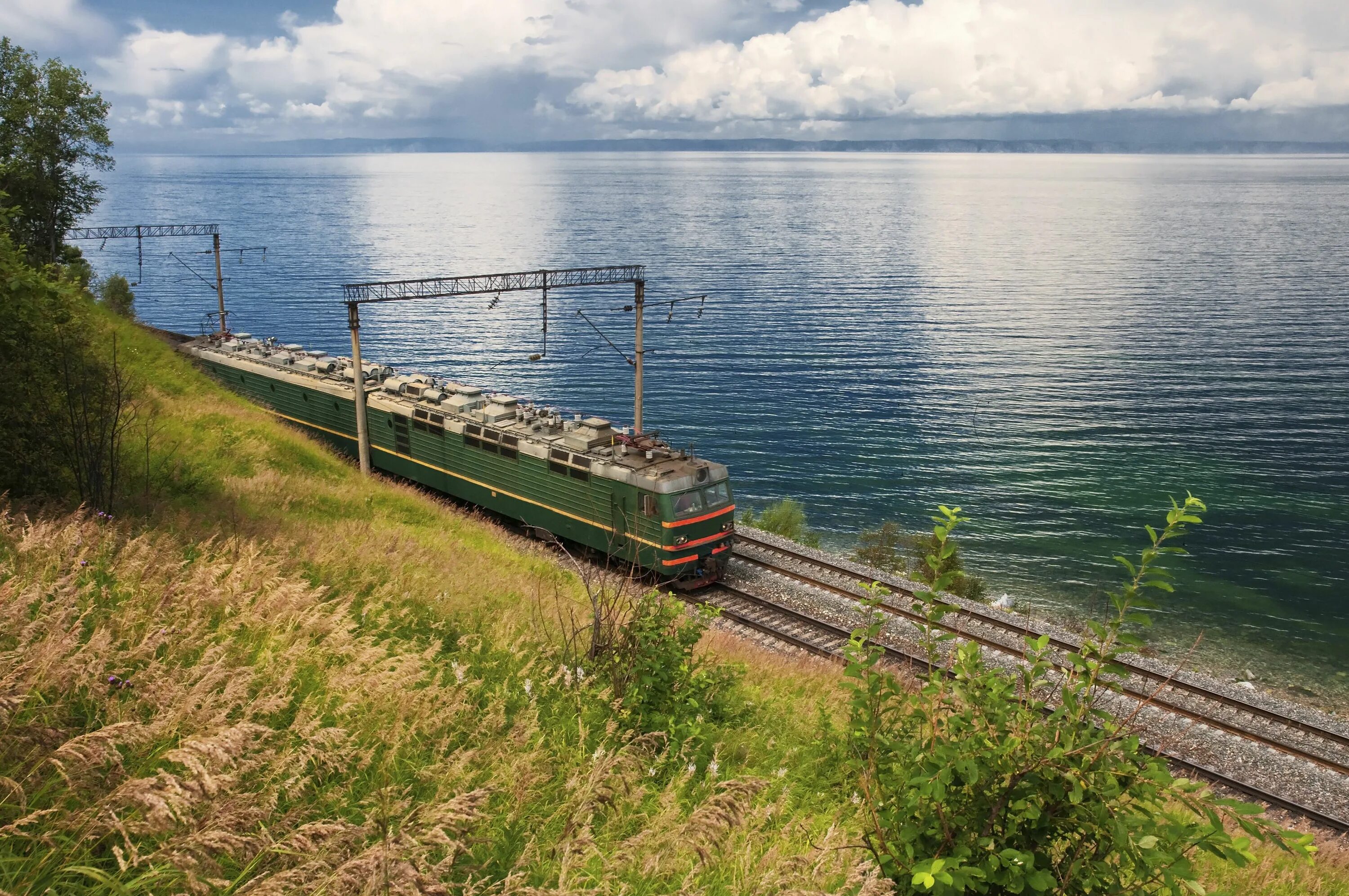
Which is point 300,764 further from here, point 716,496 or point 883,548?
point 883,548

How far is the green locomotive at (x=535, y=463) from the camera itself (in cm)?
2494

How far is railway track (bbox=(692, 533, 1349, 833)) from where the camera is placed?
61.4 feet

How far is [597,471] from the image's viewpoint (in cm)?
2581

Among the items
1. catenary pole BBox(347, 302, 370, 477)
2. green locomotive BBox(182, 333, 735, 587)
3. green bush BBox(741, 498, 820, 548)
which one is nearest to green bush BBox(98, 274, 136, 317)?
green locomotive BBox(182, 333, 735, 587)

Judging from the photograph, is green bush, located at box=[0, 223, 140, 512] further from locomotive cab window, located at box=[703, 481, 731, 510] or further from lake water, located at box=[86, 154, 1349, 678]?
lake water, located at box=[86, 154, 1349, 678]

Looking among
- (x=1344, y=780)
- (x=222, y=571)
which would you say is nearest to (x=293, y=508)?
(x=222, y=571)

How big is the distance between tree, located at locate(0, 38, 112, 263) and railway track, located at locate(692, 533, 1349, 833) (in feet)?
100

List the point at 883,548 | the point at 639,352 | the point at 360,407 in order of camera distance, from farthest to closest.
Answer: the point at 883,548 < the point at 639,352 < the point at 360,407

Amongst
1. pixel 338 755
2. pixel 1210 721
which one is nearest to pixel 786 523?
pixel 1210 721

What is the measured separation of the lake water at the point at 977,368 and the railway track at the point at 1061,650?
11.2 metres

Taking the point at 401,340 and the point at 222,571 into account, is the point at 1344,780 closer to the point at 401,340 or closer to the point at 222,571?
the point at 222,571

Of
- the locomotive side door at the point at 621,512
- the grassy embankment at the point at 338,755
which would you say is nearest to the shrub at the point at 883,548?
the locomotive side door at the point at 621,512

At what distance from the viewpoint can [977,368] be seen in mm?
67688

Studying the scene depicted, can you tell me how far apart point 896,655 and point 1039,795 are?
17308 millimetres
